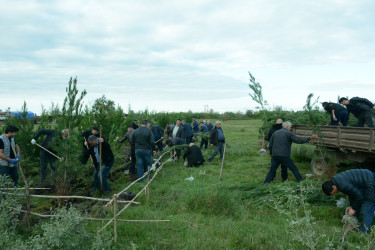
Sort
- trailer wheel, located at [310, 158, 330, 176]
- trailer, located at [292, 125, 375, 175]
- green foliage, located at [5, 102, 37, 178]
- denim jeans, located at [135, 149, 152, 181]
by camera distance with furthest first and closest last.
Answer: green foliage, located at [5, 102, 37, 178] < denim jeans, located at [135, 149, 152, 181] < trailer wheel, located at [310, 158, 330, 176] < trailer, located at [292, 125, 375, 175]

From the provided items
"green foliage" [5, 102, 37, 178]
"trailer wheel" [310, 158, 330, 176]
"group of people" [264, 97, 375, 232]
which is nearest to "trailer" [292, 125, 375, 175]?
"trailer wheel" [310, 158, 330, 176]

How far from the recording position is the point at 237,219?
5.38 m

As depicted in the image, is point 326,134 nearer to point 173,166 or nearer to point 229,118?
point 173,166

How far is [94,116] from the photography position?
13398 millimetres

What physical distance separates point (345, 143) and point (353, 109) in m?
1.91

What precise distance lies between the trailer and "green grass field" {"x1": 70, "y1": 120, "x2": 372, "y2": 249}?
65.5 inches

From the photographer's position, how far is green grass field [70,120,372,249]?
413 cm

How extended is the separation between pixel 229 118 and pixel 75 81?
144 feet

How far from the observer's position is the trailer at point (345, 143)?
649cm

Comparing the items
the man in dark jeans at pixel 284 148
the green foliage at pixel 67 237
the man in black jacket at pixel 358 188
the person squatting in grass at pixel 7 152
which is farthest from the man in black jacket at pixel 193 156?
the green foliage at pixel 67 237

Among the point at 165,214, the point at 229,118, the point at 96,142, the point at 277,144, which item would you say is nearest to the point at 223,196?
the point at 165,214

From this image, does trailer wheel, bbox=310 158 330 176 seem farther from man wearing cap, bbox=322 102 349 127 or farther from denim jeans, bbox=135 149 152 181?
denim jeans, bbox=135 149 152 181

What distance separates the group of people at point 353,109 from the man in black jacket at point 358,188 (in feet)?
14.2

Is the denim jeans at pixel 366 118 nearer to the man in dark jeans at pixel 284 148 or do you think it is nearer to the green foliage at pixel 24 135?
the man in dark jeans at pixel 284 148
